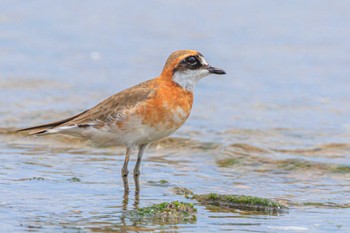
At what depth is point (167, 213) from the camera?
8.62 meters

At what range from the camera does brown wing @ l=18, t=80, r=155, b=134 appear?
10.5 metres

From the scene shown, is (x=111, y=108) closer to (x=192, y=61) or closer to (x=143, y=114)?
(x=143, y=114)

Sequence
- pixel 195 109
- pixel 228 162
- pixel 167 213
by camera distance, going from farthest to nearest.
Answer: pixel 195 109 < pixel 228 162 < pixel 167 213

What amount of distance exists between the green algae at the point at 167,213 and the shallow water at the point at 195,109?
4.2 inches

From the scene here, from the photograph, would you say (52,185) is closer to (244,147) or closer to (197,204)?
(197,204)

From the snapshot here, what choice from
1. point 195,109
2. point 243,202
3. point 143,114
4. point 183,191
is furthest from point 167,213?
point 195,109

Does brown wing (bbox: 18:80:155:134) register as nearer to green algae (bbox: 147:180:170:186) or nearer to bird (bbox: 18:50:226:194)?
bird (bbox: 18:50:226:194)

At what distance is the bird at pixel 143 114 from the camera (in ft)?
34.1

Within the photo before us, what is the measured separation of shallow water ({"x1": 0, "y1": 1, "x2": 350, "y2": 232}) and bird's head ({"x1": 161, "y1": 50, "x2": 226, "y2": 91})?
1.23 meters

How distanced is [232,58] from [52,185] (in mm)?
10001

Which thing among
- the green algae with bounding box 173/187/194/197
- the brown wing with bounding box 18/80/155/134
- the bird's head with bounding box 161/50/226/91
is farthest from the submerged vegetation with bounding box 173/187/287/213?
the bird's head with bounding box 161/50/226/91

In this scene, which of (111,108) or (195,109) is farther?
(195,109)

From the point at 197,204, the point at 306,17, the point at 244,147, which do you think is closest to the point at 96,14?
the point at 306,17

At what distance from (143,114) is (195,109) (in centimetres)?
563
